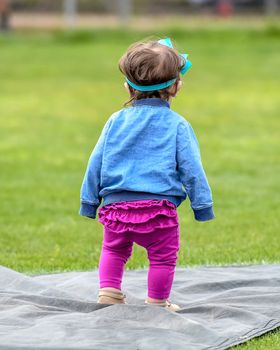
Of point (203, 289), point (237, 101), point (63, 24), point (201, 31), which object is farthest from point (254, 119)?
point (63, 24)

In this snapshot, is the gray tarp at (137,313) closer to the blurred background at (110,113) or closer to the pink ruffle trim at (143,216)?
the pink ruffle trim at (143,216)

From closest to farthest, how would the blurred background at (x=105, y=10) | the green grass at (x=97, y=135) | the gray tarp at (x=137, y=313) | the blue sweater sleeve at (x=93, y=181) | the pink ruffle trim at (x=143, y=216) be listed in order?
the gray tarp at (x=137, y=313) → the pink ruffle trim at (x=143, y=216) → the blue sweater sleeve at (x=93, y=181) → the green grass at (x=97, y=135) → the blurred background at (x=105, y=10)

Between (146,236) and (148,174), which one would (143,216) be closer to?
(146,236)

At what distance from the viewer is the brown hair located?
496 centimetres

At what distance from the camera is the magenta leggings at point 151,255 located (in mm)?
4996

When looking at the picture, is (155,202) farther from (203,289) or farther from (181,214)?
(181,214)

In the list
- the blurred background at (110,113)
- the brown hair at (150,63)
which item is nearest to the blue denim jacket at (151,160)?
the brown hair at (150,63)

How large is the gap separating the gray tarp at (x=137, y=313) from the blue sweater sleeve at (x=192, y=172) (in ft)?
1.68

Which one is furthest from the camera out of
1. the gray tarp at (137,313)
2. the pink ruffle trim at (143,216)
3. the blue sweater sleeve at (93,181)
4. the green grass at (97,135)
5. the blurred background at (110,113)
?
the blurred background at (110,113)

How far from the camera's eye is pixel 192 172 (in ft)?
16.3

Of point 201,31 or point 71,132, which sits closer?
point 71,132

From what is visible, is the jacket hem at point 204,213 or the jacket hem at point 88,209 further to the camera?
the jacket hem at point 88,209

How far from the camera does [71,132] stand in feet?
41.9

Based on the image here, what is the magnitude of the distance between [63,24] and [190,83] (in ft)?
28.5
